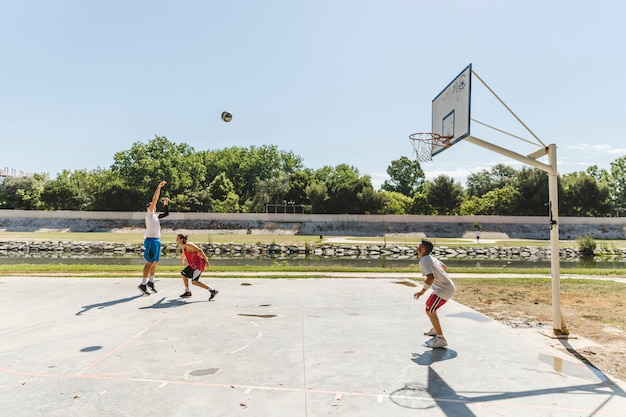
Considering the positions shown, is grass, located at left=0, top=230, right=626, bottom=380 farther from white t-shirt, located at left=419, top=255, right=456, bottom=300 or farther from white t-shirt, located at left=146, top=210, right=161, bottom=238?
white t-shirt, located at left=146, top=210, right=161, bottom=238

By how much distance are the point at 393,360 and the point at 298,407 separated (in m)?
2.19

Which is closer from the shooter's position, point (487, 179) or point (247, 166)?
point (247, 166)

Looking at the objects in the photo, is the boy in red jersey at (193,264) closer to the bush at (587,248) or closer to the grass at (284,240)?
the grass at (284,240)

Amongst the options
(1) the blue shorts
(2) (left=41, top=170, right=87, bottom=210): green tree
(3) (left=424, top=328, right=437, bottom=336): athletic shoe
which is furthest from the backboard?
(2) (left=41, top=170, right=87, bottom=210): green tree

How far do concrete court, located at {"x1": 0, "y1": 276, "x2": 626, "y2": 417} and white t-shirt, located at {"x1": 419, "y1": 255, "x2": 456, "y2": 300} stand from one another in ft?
3.11

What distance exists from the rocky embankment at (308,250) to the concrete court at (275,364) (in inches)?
1144

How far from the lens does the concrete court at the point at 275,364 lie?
4.59m

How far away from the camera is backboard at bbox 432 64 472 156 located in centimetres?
894

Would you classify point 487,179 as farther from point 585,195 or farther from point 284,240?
point 284,240

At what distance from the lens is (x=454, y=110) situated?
32.1ft

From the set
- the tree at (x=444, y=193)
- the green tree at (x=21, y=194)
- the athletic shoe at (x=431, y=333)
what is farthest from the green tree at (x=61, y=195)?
the athletic shoe at (x=431, y=333)

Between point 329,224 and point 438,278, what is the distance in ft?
204

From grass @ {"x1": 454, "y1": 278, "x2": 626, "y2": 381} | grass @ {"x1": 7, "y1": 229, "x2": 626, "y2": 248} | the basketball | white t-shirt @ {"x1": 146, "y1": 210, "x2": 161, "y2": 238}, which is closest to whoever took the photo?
grass @ {"x1": 454, "y1": 278, "x2": 626, "y2": 381}

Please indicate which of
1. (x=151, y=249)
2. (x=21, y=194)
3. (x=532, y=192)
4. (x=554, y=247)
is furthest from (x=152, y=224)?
(x=21, y=194)
